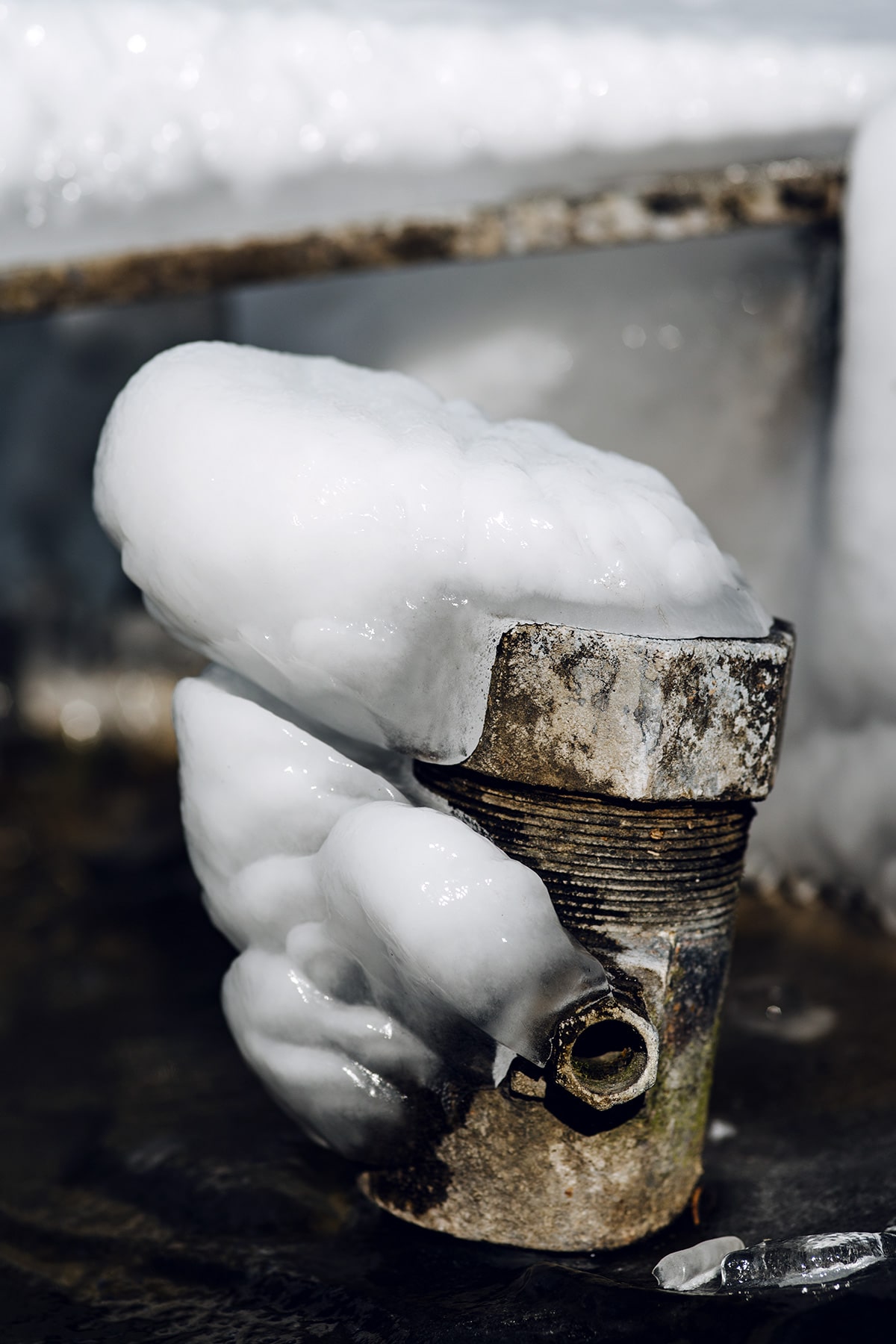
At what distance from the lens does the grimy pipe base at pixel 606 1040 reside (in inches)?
45.8

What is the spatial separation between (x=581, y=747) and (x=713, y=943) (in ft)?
0.93

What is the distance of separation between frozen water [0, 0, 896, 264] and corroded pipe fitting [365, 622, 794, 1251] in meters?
1.06

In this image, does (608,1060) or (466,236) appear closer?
(608,1060)

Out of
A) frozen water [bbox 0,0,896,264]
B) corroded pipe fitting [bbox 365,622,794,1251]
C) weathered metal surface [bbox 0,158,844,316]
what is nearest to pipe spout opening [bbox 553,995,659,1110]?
corroded pipe fitting [bbox 365,622,794,1251]

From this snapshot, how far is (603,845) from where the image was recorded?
1.16 m

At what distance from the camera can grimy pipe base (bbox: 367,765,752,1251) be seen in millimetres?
1163

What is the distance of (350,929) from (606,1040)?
0.28 meters

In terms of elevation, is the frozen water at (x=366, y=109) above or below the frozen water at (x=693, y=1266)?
above

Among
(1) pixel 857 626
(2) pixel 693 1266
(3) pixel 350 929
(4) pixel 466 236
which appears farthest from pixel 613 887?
(4) pixel 466 236

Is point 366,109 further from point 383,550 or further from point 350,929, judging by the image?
point 350,929

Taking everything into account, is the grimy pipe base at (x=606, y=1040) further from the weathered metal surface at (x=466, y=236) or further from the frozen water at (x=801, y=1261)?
the weathered metal surface at (x=466, y=236)

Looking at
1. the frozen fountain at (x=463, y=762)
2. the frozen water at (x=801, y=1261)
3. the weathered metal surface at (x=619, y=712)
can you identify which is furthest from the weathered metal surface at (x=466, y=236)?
the frozen water at (x=801, y=1261)

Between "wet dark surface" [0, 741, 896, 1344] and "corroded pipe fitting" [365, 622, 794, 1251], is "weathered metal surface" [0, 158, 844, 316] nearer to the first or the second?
"corroded pipe fitting" [365, 622, 794, 1251]

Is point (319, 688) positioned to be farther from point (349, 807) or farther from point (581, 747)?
point (581, 747)
